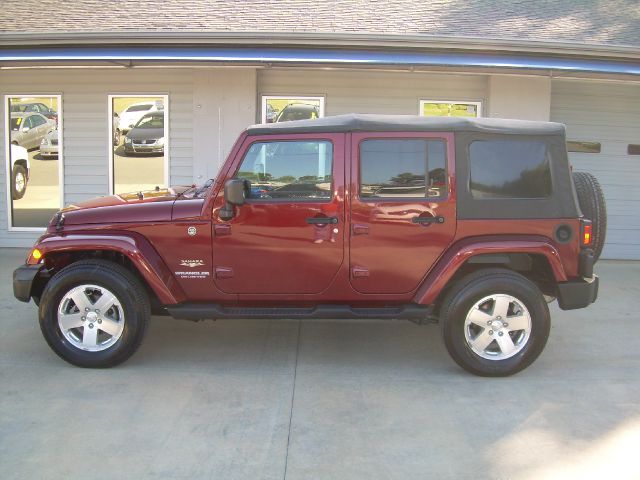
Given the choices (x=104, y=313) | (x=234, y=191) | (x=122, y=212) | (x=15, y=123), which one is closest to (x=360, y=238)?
(x=234, y=191)

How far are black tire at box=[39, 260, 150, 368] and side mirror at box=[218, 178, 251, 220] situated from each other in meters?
0.90

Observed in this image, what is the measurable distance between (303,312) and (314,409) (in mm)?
905

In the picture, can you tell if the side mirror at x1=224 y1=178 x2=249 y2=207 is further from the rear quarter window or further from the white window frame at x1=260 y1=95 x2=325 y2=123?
the white window frame at x1=260 y1=95 x2=325 y2=123

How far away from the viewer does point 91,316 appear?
5242 millimetres

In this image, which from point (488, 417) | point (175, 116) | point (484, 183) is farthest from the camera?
point (175, 116)

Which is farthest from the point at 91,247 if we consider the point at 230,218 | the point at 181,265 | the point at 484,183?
the point at 484,183

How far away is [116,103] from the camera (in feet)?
33.2

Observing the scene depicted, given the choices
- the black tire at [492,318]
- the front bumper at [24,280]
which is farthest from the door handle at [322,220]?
the front bumper at [24,280]

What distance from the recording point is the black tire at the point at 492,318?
512 cm

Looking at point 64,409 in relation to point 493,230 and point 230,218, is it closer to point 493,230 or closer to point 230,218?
point 230,218

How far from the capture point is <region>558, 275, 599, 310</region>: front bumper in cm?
522

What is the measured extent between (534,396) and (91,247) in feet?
11.6

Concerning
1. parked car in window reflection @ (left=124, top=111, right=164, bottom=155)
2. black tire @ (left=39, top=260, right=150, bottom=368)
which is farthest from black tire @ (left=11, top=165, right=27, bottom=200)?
black tire @ (left=39, top=260, right=150, bottom=368)

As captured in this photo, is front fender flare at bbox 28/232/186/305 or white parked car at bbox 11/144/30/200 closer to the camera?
front fender flare at bbox 28/232/186/305
